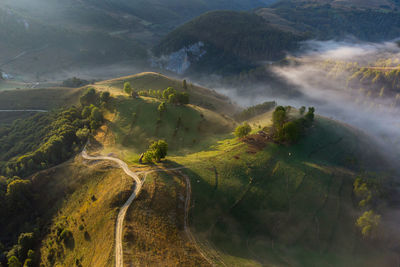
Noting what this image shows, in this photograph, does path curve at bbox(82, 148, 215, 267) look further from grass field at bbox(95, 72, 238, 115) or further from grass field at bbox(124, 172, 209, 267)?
grass field at bbox(95, 72, 238, 115)

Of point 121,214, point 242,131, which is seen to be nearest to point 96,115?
point 121,214

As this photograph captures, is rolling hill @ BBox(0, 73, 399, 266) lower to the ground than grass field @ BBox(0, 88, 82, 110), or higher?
lower

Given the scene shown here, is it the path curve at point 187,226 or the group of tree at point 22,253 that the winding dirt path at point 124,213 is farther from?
the group of tree at point 22,253

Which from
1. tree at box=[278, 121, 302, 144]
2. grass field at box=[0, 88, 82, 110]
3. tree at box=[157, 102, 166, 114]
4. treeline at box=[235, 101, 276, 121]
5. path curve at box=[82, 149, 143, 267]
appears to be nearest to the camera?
path curve at box=[82, 149, 143, 267]

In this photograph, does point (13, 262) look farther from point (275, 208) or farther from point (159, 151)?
point (275, 208)

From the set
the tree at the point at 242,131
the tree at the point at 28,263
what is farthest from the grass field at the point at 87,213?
the tree at the point at 242,131

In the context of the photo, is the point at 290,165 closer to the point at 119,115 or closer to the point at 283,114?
the point at 283,114

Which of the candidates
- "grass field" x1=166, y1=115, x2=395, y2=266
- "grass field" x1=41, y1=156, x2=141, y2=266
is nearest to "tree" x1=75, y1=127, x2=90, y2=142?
"grass field" x1=41, y1=156, x2=141, y2=266

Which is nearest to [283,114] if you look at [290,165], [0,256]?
[290,165]

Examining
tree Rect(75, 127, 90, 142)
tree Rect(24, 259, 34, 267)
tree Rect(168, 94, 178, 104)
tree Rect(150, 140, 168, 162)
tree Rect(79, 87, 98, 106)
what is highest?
tree Rect(168, 94, 178, 104)
